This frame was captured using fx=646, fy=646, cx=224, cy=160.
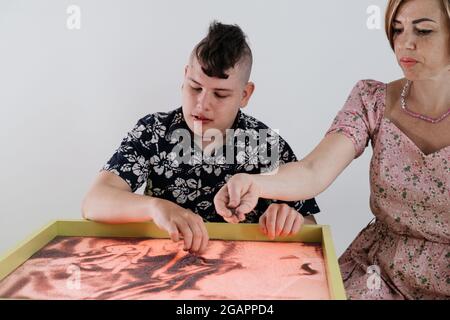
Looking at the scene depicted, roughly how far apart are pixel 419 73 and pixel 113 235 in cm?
66

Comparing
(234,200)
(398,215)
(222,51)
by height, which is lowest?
(398,215)

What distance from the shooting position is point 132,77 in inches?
78.8

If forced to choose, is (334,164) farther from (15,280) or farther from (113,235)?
(15,280)

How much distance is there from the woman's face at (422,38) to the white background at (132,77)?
0.64 meters

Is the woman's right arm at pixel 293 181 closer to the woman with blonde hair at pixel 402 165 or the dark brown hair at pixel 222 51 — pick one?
the woman with blonde hair at pixel 402 165

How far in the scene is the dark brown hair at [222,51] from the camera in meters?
1.40

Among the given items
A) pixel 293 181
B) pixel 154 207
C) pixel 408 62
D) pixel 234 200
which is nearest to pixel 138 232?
pixel 154 207

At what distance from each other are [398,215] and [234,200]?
42cm

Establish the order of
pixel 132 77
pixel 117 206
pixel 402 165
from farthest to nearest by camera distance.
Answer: pixel 132 77 < pixel 402 165 < pixel 117 206

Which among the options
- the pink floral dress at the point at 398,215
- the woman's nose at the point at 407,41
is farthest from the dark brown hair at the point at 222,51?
the woman's nose at the point at 407,41

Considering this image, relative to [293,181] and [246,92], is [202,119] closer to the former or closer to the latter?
[246,92]

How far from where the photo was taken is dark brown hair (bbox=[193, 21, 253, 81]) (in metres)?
1.40

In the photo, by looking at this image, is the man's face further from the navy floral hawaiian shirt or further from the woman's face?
the woman's face

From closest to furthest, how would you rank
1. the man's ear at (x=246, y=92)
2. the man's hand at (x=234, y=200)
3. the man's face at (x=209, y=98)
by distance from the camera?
the man's hand at (x=234, y=200) < the man's face at (x=209, y=98) < the man's ear at (x=246, y=92)
